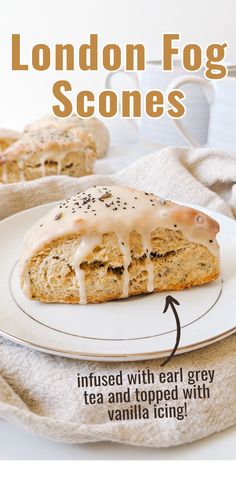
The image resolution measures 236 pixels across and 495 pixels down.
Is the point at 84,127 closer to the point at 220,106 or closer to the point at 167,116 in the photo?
the point at 167,116

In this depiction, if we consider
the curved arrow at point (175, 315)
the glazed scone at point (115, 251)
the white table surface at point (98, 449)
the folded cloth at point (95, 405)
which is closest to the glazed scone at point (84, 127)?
the glazed scone at point (115, 251)

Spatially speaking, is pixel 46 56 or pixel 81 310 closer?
pixel 81 310

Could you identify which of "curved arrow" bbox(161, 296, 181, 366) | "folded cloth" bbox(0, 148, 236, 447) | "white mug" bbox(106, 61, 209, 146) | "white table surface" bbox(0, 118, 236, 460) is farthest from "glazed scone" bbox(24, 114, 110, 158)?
"white table surface" bbox(0, 118, 236, 460)

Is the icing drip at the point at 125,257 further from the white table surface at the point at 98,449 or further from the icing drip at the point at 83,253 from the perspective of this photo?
the white table surface at the point at 98,449

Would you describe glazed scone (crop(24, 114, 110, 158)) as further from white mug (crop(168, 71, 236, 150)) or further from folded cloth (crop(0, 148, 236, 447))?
folded cloth (crop(0, 148, 236, 447))

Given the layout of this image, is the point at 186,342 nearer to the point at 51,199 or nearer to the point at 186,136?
the point at 51,199

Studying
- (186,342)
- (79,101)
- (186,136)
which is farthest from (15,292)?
(186,136)
